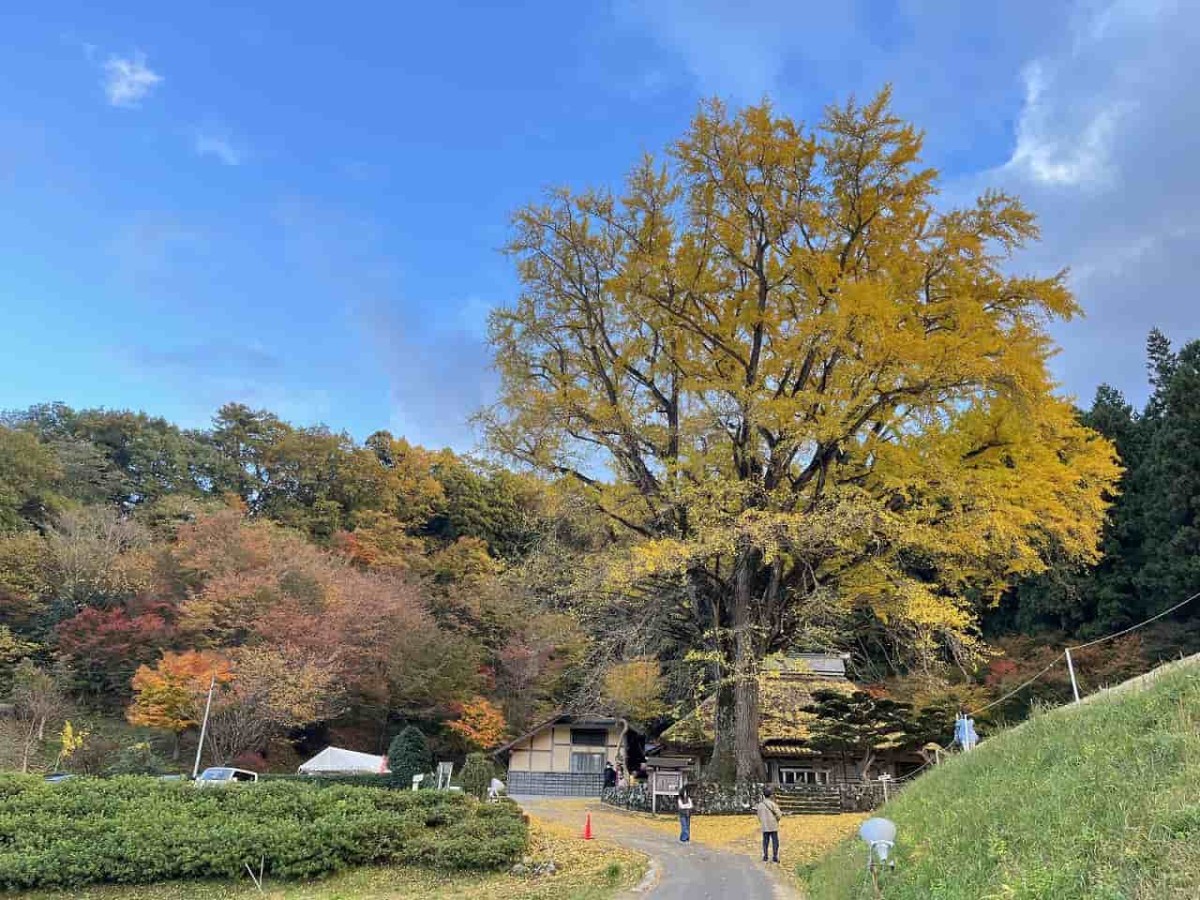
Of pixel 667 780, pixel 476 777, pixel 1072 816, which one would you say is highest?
pixel 1072 816

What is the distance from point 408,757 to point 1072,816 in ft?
79.3

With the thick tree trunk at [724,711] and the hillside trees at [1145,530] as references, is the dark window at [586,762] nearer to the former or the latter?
the thick tree trunk at [724,711]

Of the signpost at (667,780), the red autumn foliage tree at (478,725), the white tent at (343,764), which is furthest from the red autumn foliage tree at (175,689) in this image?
the signpost at (667,780)

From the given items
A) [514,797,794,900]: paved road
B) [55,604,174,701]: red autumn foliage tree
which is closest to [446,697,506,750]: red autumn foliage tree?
[55,604,174,701]: red autumn foliage tree

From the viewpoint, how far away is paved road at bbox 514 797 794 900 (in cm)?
875

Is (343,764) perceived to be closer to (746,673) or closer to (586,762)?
(586,762)

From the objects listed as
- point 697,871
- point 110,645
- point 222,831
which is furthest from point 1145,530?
point 110,645

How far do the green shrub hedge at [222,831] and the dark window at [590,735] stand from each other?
74.6 ft

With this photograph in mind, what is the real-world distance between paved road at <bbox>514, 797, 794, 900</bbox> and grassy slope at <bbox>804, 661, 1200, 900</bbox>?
1040 millimetres

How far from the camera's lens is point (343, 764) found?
25547 millimetres

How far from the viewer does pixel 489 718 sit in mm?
32594

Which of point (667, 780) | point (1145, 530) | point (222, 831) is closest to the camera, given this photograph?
point (222, 831)

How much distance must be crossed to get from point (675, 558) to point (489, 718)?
74.1 ft

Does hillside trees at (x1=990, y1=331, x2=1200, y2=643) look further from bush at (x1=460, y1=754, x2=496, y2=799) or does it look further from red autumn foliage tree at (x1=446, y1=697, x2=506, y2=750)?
red autumn foliage tree at (x1=446, y1=697, x2=506, y2=750)
